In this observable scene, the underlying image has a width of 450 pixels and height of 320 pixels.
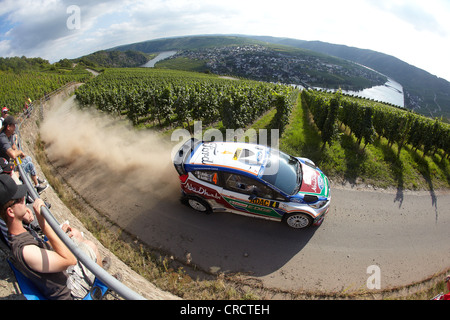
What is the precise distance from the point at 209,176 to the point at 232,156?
39.8 inches

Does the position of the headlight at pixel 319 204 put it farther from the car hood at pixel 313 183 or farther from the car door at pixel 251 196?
the car door at pixel 251 196

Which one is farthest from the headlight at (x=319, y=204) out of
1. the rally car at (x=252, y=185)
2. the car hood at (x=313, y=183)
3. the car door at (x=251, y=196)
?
the car door at (x=251, y=196)

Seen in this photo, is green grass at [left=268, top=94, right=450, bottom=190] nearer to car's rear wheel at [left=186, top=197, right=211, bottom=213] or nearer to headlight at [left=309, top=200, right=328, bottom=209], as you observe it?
headlight at [left=309, top=200, right=328, bottom=209]

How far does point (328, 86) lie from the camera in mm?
126625

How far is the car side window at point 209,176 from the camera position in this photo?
6.29 metres

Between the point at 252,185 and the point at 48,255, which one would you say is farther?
the point at 252,185

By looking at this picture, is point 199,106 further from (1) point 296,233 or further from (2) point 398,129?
(2) point 398,129

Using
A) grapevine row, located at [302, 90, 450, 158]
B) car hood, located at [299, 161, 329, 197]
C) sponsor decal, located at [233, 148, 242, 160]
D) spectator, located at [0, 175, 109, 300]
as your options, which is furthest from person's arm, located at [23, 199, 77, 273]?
grapevine row, located at [302, 90, 450, 158]

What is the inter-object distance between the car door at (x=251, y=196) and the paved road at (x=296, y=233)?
0.76 metres

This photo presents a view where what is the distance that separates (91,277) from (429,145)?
58.7 feet

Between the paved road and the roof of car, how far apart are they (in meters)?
2.00

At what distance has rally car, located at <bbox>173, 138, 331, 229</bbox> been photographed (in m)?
6.09

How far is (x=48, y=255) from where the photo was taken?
7.56ft

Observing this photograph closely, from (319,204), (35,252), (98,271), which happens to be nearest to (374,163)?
(319,204)
